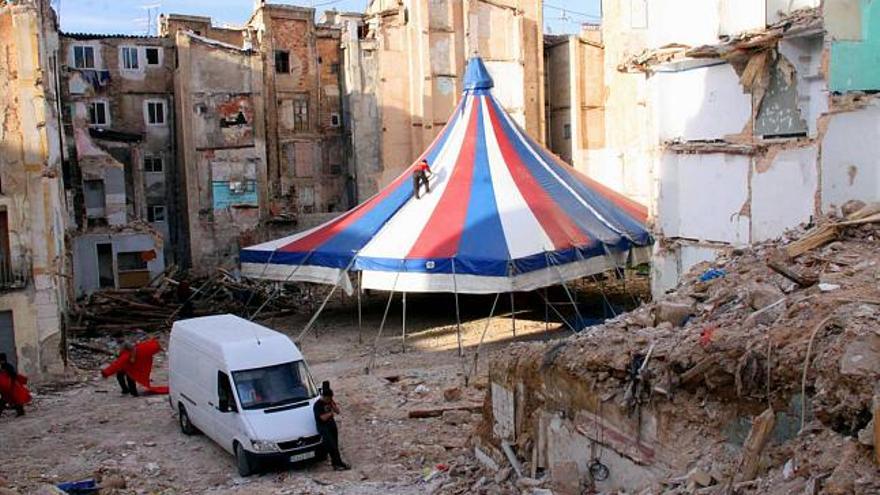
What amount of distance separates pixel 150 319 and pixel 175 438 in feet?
34.6

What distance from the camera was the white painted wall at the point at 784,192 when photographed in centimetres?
A: 1316

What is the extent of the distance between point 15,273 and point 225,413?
7969mm

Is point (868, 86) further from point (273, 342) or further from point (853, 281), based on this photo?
point (273, 342)

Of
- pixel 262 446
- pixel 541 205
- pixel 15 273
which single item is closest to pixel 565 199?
pixel 541 205

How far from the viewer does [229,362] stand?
12641mm

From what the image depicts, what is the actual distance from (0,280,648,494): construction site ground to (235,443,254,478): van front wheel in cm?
11

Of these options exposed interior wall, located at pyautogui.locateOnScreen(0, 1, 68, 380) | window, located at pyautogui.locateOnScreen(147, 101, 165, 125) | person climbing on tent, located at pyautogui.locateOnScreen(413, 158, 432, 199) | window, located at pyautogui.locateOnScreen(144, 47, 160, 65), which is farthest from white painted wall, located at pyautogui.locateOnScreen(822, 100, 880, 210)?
window, located at pyautogui.locateOnScreen(144, 47, 160, 65)

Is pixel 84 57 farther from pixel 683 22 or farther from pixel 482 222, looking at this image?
pixel 683 22

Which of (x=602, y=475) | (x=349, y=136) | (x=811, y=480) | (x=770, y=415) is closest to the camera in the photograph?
(x=811, y=480)

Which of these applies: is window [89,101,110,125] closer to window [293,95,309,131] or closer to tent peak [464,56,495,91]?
window [293,95,309,131]

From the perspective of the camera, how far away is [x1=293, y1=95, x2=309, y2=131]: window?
35562mm

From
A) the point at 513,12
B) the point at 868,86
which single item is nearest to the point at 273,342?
the point at 868,86

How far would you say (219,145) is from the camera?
3256 centimetres

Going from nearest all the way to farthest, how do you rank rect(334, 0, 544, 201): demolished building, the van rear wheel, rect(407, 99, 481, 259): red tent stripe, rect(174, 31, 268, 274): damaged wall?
the van rear wheel, rect(407, 99, 481, 259): red tent stripe, rect(174, 31, 268, 274): damaged wall, rect(334, 0, 544, 201): demolished building
